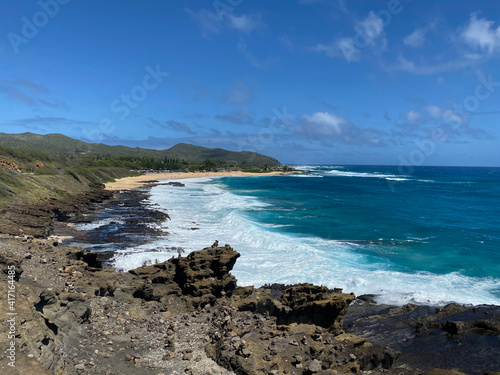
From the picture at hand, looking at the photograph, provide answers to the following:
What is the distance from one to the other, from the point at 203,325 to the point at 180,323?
708mm

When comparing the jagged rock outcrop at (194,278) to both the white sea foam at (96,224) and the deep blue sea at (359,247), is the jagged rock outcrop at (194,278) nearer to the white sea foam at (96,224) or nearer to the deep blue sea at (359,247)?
the deep blue sea at (359,247)

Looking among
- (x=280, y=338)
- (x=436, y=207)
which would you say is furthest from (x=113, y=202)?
(x=436, y=207)

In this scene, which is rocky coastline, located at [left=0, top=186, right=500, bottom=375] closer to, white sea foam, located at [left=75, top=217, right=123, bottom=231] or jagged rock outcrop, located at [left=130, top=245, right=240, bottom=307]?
jagged rock outcrop, located at [left=130, top=245, right=240, bottom=307]

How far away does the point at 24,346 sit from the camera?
5.78 metres

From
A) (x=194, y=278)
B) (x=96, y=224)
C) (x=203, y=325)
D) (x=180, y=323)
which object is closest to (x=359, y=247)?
(x=194, y=278)

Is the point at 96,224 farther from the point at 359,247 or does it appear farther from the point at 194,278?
the point at 359,247

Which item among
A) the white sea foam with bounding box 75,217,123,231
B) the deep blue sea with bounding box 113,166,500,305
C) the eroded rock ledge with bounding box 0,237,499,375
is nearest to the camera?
the eroded rock ledge with bounding box 0,237,499,375

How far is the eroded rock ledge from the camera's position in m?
7.16

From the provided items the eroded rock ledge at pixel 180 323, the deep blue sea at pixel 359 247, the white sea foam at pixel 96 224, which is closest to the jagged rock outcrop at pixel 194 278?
the eroded rock ledge at pixel 180 323

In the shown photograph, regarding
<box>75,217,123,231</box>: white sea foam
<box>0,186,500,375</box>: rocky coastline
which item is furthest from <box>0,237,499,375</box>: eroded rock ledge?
<box>75,217,123,231</box>: white sea foam

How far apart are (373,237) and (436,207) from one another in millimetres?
23873

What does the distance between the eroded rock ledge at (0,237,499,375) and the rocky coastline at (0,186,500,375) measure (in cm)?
3

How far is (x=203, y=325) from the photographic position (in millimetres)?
9859

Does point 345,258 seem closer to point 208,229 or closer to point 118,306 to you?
point 208,229
